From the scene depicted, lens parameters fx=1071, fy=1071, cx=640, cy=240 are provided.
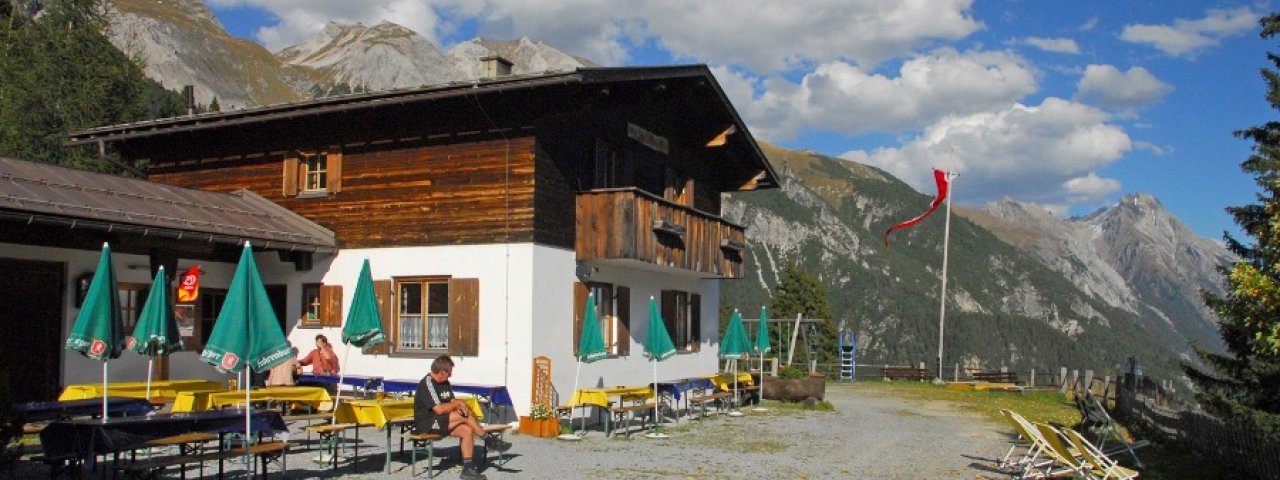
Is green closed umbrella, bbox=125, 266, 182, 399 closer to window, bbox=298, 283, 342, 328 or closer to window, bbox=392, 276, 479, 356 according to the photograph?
window, bbox=392, 276, 479, 356

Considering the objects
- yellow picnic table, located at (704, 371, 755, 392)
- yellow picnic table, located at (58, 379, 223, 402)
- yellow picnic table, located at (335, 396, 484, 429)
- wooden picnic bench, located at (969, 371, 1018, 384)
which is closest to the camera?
yellow picnic table, located at (335, 396, 484, 429)

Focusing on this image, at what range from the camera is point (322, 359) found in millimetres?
16359

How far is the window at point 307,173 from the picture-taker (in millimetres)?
18094

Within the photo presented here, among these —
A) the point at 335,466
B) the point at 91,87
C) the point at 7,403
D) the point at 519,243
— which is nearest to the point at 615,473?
the point at 335,466

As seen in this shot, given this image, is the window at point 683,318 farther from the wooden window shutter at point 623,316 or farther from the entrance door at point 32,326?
the entrance door at point 32,326

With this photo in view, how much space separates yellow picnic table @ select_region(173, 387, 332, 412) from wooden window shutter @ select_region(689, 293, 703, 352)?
33.2ft

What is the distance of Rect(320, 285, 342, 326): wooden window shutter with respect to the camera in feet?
56.6

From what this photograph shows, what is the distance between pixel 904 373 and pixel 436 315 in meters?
26.7

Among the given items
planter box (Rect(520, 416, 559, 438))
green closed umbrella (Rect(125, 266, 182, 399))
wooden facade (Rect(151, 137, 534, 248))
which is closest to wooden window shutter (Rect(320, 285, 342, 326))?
wooden facade (Rect(151, 137, 534, 248))

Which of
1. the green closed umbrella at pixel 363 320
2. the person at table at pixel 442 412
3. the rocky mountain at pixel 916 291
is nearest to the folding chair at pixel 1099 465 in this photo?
the person at table at pixel 442 412

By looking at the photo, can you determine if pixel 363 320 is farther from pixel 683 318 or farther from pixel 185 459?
pixel 683 318

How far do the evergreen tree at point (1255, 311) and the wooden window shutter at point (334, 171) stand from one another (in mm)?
13043

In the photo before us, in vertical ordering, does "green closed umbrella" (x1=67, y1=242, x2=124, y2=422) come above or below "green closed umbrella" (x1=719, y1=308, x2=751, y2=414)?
above

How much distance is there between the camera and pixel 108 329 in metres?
9.52
